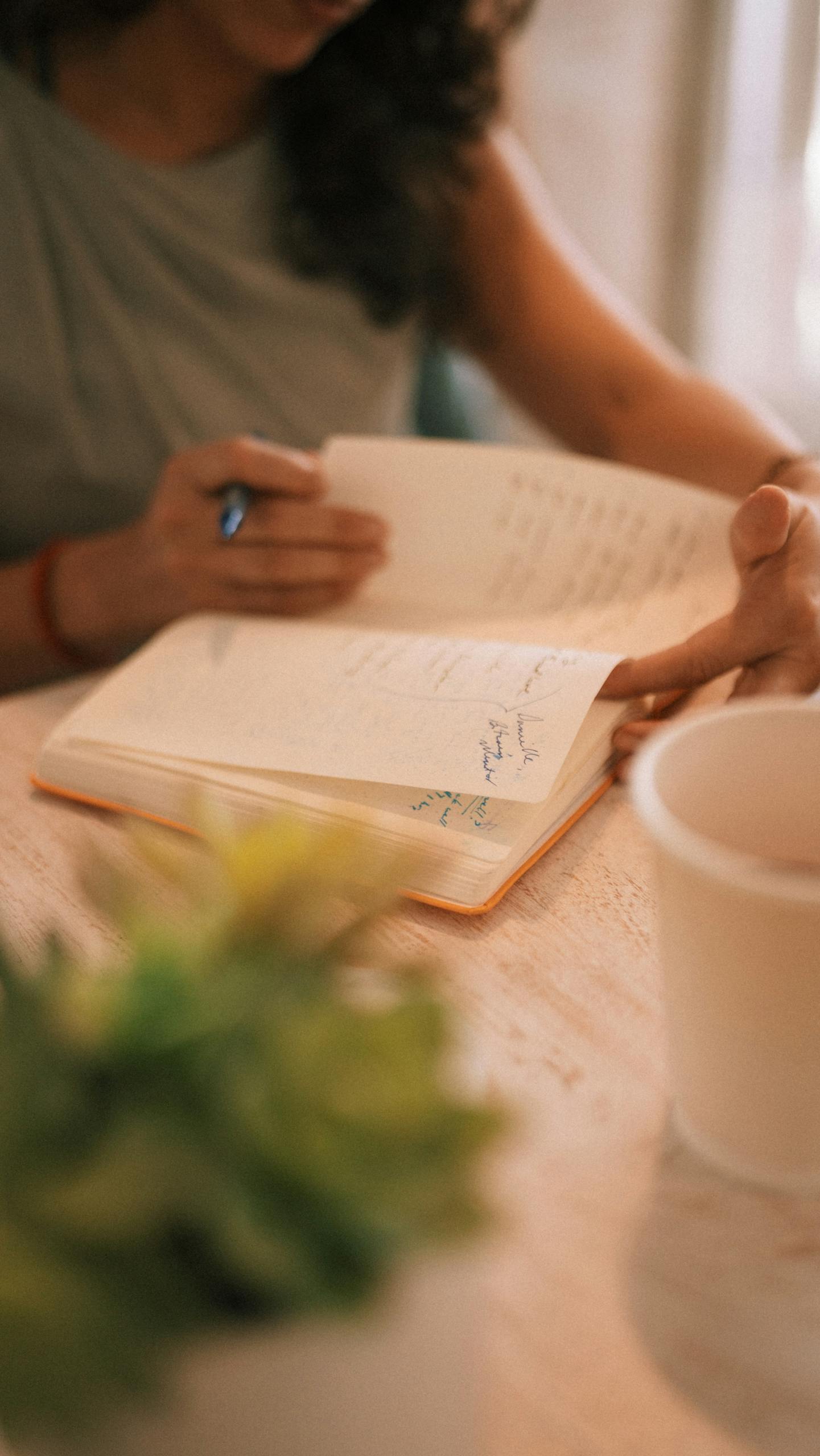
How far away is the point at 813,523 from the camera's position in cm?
55

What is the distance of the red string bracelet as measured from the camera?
82cm

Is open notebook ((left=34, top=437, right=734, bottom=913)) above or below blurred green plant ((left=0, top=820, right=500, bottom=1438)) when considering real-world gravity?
below

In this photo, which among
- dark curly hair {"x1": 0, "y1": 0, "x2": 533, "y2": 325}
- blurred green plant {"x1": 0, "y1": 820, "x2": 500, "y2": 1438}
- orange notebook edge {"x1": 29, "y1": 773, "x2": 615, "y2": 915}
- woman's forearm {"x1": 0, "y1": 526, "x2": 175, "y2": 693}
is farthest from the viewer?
dark curly hair {"x1": 0, "y1": 0, "x2": 533, "y2": 325}

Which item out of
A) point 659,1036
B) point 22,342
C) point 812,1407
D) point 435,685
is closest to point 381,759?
point 435,685

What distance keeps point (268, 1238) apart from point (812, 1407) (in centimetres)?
18

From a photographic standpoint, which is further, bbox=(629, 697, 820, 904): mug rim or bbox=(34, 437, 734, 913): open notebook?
bbox=(34, 437, 734, 913): open notebook

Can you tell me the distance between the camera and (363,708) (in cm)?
52

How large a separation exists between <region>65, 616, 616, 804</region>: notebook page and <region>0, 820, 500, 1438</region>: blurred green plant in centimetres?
27

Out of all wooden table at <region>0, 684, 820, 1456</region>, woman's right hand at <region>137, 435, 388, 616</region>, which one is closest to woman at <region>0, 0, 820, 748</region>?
woman's right hand at <region>137, 435, 388, 616</region>

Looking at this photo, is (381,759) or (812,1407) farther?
(381,759)

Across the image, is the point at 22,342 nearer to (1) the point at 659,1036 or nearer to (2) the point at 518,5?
(2) the point at 518,5

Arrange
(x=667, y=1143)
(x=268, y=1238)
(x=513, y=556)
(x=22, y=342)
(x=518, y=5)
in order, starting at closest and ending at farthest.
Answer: (x=268, y=1238) < (x=667, y=1143) < (x=513, y=556) < (x=22, y=342) < (x=518, y=5)

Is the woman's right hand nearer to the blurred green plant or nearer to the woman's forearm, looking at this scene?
the woman's forearm

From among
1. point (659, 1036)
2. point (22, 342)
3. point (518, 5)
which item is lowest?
point (659, 1036)
